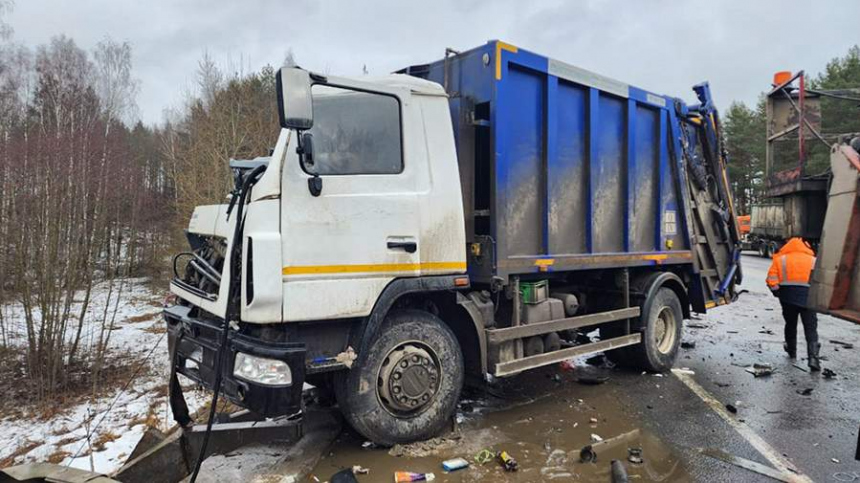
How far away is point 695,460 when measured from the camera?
3.89 meters

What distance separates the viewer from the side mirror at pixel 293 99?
10.1 feet

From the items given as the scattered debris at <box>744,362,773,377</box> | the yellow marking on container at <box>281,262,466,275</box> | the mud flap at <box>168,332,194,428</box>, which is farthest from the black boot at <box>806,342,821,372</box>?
the mud flap at <box>168,332,194,428</box>

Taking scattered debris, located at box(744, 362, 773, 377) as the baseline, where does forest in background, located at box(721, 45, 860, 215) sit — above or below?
above

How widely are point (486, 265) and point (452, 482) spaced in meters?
1.66

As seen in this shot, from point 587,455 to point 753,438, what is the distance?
1557mm

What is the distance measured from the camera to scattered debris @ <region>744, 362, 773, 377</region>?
239 inches

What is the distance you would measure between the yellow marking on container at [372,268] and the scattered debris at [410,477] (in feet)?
4.45

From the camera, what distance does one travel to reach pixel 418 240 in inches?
151

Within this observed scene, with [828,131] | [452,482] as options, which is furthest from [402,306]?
[828,131]

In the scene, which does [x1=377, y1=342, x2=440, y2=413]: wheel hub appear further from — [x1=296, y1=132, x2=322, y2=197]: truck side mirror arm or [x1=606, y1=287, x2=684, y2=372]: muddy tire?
[x1=606, y1=287, x2=684, y2=372]: muddy tire

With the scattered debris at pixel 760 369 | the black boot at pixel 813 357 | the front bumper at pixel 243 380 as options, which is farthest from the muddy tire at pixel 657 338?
the front bumper at pixel 243 380

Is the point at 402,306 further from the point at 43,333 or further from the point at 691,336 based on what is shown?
the point at 691,336

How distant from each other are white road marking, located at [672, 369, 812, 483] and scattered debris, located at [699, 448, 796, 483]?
4 cm

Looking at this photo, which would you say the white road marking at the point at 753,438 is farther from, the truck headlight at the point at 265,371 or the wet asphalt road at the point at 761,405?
the truck headlight at the point at 265,371
